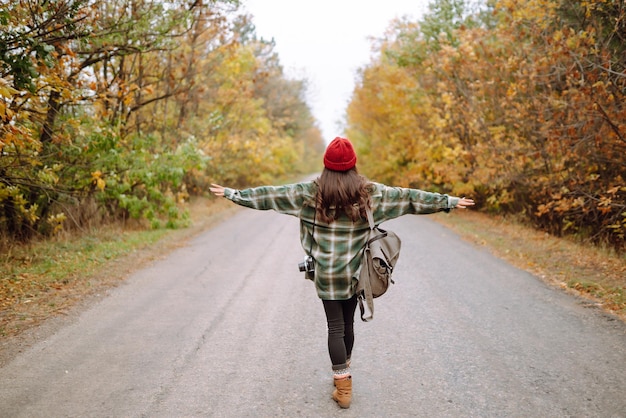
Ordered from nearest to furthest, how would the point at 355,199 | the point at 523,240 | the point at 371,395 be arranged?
the point at 355,199
the point at 371,395
the point at 523,240

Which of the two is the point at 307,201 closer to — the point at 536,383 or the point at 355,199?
the point at 355,199

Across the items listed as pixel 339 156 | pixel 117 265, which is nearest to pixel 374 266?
pixel 339 156

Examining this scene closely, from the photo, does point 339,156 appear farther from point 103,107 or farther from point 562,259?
point 103,107

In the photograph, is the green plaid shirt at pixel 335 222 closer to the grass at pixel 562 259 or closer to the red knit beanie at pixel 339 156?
the red knit beanie at pixel 339 156

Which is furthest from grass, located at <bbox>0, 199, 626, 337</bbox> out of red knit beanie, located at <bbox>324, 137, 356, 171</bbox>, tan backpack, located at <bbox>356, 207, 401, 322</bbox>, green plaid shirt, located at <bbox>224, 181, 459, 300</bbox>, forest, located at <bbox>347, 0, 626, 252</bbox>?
red knit beanie, located at <bbox>324, 137, 356, 171</bbox>

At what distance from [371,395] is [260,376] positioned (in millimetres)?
951

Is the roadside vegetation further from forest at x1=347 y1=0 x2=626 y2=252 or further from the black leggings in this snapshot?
the black leggings

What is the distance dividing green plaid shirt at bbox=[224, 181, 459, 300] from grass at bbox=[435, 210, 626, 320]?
12.0ft

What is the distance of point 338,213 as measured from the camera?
12.5 ft

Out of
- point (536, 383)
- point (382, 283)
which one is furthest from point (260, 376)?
point (536, 383)

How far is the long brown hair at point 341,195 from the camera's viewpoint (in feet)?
12.3

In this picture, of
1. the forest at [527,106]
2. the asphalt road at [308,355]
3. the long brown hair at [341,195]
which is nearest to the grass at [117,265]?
the asphalt road at [308,355]

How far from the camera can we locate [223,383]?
4309 millimetres

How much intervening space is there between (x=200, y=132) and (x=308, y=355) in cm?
1420
